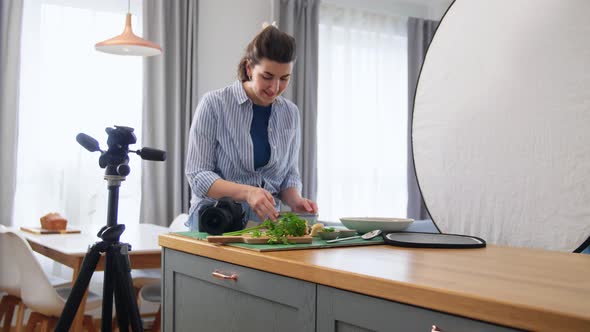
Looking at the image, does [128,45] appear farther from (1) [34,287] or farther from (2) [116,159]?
(2) [116,159]

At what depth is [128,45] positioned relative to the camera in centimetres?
306

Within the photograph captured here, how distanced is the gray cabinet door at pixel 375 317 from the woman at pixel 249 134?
0.70m

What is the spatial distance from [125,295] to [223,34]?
123 inches

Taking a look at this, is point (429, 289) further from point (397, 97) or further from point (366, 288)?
point (397, 97)

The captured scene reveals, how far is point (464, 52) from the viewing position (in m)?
1.43

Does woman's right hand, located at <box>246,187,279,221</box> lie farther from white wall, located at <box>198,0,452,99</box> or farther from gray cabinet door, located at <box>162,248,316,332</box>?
white wall, located at <box>198,0,452,99</box>

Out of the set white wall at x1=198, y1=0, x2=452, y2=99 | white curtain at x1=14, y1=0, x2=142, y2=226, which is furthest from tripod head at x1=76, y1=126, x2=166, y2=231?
white wall at x1=198, y1=0, x2=452, y2=99

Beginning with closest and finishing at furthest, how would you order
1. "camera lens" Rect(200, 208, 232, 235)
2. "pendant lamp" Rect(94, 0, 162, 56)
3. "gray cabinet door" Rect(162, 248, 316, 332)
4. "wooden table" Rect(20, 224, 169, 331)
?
"gray cabinet door" Rect(162, 248, 316, 332)
"camera lens" Rect(200, 208, 232, 235)
"wooden table" Rect(20, 224, 169, 331)
"pendant lamp" Rect(94, 0, 162, 56)

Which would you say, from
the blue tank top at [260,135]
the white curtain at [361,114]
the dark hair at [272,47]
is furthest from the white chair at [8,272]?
the white curtain at [361,114]

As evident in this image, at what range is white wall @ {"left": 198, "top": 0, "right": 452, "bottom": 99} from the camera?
4508 millimetres

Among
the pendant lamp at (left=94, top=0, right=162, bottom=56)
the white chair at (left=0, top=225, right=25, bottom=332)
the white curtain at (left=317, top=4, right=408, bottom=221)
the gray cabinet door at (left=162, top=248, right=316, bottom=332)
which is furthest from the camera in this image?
the white curtain at (left=317, top=4, right=408, bottom=221)

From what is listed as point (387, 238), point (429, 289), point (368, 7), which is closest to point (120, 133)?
point (387, 238)

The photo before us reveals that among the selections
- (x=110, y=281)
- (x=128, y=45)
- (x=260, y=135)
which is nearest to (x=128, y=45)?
(x=128, y=45)

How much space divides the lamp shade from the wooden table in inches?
37.0
